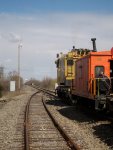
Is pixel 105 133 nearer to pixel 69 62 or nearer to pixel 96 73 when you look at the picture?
pixel 96 73

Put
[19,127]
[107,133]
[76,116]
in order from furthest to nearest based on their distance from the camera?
[76,116] → [19,127] → [107,133]

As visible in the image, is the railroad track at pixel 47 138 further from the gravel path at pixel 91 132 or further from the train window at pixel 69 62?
the train window at pixel 69 62

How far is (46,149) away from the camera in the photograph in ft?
36.3

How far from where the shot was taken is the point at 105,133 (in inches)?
538

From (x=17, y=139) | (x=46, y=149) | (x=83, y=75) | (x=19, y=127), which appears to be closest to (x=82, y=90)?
(x=83, y=75)

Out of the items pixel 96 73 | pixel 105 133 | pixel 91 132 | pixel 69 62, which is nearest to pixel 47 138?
pixel 91 132

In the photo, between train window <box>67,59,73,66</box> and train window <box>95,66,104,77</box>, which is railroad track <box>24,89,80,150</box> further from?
train window <box>67,59,73,66</box>

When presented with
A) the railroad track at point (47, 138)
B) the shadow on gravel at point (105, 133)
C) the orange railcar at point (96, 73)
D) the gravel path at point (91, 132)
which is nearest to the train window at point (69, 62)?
the orange railcar at point (96, 73)

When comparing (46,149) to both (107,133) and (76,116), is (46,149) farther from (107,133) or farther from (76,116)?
(76,116)

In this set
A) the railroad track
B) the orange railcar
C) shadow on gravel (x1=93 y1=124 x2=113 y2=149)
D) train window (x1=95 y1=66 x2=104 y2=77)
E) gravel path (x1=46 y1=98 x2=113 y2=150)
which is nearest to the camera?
the railroad track

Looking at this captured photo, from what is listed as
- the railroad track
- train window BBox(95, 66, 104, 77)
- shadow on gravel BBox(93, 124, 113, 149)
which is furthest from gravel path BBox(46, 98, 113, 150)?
train window BBox(95, 66, 104, 77)

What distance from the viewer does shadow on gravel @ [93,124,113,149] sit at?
40.0 feet

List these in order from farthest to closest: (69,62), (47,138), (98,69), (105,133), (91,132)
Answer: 1. (69,62)
2. (98,69)
3. (91,132)
4. (105,133)
5. (47,138)

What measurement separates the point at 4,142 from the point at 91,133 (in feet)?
10.6
